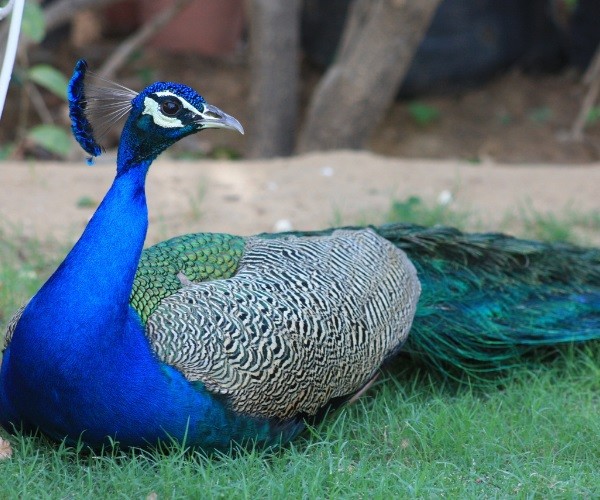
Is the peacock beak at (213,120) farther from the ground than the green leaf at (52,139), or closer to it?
farther from the ground

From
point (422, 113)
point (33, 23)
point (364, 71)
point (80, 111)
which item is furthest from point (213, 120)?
point (422, 113)

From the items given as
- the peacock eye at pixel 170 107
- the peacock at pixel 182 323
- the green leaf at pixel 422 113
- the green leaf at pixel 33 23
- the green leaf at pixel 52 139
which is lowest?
the green leaf at pixel 52 139

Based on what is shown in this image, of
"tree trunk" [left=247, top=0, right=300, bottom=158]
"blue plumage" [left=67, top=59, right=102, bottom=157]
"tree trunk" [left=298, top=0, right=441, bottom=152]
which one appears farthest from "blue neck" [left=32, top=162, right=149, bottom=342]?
"tree trunk" [left=247, top=0, right=300, bottom=158]

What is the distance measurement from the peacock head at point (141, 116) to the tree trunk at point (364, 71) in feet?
9.86

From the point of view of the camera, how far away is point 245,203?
422cm

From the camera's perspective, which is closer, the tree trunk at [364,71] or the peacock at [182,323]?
the peacock at [182,323]

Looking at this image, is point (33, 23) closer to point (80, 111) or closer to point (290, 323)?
point (80, 111)

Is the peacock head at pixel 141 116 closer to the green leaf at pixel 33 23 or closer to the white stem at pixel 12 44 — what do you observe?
the white stem at pixel 12 44

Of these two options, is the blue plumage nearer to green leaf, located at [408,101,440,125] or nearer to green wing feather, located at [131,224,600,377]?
green wing feather, located at [131,224,600,377]

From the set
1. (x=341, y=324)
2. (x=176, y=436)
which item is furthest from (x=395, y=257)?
(x=176, y=436)

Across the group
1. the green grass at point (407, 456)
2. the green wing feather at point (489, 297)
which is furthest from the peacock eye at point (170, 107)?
the green grass at point (407, 456)

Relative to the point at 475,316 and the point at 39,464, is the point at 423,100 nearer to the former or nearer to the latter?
the point at 475,316

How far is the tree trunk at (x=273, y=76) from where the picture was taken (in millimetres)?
5590

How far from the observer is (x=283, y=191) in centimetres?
439
